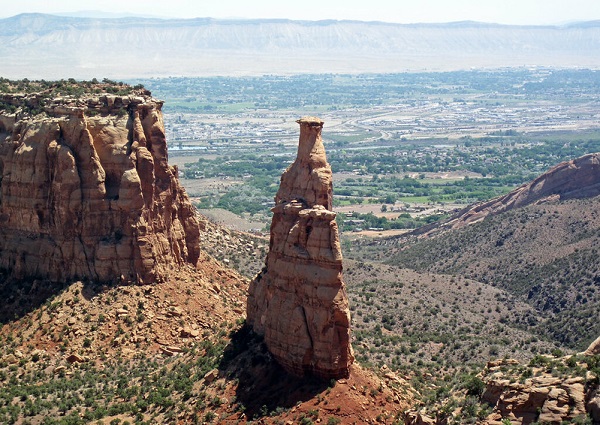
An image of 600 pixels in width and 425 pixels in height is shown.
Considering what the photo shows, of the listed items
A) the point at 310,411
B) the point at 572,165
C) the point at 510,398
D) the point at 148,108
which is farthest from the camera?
the point at 572,165

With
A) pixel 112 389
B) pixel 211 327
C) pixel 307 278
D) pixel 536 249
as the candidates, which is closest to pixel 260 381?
pixel 307 278

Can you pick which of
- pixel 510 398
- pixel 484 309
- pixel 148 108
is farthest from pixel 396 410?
pixel 484 309

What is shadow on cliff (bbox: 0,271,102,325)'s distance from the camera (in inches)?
2566

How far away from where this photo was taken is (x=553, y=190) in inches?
4855

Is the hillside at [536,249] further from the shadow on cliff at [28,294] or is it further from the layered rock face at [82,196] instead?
the shadow on cliff at [28,294]

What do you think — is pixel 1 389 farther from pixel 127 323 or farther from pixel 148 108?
pixel 148 108

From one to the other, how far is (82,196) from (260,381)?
19631 mm

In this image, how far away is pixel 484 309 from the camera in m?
85.2

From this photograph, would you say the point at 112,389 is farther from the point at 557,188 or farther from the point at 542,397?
the point at 557,188

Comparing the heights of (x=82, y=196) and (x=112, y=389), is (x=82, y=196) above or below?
above

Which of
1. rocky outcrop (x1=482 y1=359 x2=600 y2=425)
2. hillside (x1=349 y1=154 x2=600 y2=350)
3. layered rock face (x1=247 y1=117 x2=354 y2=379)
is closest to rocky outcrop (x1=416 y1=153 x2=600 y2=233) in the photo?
hillside (x1=349 y1=154 x2=600 y2=350)

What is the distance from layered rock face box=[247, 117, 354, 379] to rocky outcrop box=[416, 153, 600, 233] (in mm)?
71029

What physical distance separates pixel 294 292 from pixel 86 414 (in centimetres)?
1216

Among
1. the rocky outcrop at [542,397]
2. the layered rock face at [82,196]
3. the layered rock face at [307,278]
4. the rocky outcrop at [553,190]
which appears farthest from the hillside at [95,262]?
the rocky outcrop at [553,190]
